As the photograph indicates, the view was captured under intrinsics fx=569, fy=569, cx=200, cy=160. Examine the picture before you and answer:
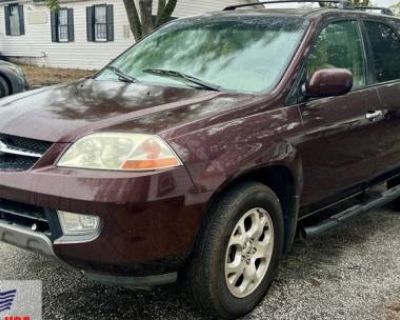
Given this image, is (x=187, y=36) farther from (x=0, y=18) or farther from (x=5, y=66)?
(x=0, y=18)

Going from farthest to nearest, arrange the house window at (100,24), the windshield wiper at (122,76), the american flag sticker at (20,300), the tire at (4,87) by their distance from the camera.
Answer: the house window at (100,24) < the tire at (4,87) < the windshield wiper at (122,76) < the american flag sticker at (20,300)

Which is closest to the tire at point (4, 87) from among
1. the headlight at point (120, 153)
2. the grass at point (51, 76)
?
the headlight at point (120, 153)

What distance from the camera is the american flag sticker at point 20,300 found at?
3.25 meters

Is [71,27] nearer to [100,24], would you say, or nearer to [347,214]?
[100,24]

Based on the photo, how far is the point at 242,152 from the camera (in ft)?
9.98

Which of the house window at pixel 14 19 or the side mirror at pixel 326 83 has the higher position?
the side mirror at pixel 326 83

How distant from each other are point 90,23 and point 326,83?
19900 millimetres

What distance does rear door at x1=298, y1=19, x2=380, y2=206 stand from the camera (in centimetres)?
364

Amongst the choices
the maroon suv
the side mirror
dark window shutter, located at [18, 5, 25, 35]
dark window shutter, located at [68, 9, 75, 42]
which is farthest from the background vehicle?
dark window shutter, located at [18, 5, 25, 35]

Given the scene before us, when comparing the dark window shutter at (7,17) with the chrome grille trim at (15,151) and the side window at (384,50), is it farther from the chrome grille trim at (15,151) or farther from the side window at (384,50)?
the chrome grille trim at (15,151)

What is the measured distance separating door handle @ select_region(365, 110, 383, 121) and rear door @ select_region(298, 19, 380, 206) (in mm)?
15

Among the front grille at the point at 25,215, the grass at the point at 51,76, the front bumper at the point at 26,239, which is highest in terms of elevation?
the front grille at the point at 25,215

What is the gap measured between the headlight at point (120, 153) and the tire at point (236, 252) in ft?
1.48

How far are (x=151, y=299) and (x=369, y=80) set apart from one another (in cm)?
233
